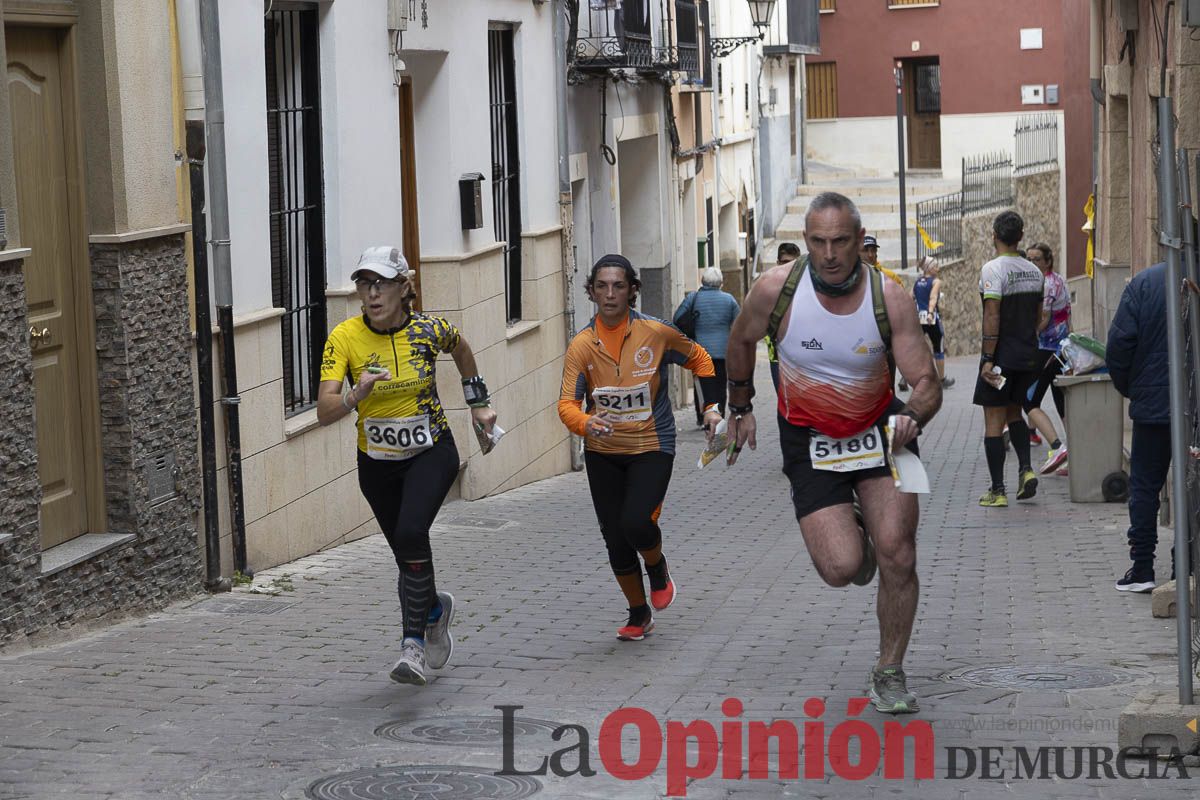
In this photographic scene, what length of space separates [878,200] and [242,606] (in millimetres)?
31664

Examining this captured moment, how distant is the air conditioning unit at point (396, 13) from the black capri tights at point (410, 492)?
18.6ft

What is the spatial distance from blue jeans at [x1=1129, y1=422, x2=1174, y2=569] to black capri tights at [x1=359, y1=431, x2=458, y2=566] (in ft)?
11.9

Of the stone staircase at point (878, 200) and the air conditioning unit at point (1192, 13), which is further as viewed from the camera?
the stone staircase at point (878, 200)

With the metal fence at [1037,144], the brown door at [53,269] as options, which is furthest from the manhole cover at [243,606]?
the metal fence at [1037,144]

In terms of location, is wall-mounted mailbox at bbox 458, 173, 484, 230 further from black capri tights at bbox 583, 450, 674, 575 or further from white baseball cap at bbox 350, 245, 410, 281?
white baseball cap at bbox 350, 245, 410, 281

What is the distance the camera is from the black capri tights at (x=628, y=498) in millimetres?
8250

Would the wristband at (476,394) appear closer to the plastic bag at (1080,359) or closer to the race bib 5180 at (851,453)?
the race bib 5180 at (851,453)

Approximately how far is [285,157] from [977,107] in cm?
3390

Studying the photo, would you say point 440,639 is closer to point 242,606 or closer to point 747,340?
point 747,340

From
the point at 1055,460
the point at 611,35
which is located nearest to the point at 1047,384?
the point at 1055,460

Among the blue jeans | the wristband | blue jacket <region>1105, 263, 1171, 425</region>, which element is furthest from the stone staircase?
the wristband

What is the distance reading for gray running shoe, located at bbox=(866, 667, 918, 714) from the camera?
658cm

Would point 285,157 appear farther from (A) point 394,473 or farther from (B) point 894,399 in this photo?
(B) point 894,399

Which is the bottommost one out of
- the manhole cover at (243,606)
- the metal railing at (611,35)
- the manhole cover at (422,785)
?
the manhole cover at (243,606)
